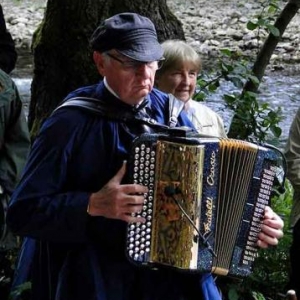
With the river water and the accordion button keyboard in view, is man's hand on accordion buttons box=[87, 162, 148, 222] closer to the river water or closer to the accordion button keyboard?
the accordion button keyboard

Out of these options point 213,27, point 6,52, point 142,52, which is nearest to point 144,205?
point 142,52

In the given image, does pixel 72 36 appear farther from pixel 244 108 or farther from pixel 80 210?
pixel 80 210

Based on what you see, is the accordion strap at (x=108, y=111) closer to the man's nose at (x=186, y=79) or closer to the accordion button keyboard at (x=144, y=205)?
the accordion button keyboard at (x=144, y=205)

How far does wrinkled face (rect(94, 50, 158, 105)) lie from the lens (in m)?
2.84

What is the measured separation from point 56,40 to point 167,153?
2139 mm

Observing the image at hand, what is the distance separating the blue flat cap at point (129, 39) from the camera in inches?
112

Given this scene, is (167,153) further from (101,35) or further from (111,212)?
(101,35)

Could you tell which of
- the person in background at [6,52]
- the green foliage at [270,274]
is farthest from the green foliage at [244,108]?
the person in background at [6,52]

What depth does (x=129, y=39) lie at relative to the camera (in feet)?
9.36

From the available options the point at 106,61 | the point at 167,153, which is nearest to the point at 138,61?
the point at 106,61

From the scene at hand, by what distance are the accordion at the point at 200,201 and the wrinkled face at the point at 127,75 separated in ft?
0.59

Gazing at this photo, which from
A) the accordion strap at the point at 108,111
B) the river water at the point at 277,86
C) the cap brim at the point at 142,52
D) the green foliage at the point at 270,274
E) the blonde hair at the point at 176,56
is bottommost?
the river water at the point at 277,86

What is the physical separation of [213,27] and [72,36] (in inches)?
585

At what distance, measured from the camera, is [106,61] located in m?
2.89
